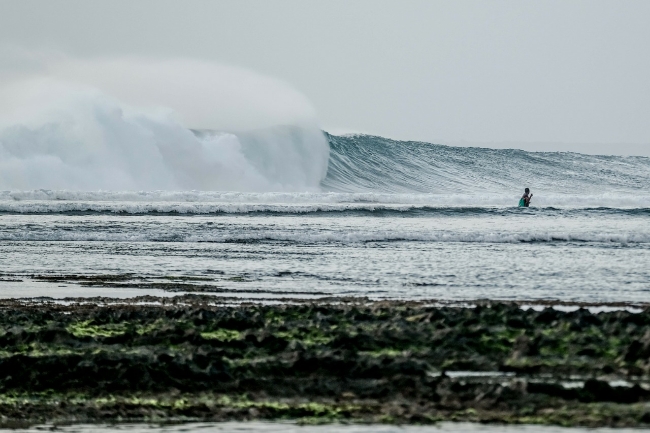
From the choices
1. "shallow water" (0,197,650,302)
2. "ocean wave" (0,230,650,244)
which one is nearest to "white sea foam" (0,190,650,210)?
"shallow water" (0,197,650,302)

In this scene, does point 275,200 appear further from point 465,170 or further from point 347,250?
point 465,170

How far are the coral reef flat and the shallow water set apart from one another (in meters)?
2.71

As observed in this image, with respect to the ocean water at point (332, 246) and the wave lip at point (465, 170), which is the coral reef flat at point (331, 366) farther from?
the wave lip at point (465, 170)

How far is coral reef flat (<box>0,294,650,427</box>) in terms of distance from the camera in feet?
17.9

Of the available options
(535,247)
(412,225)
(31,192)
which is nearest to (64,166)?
(31,192)

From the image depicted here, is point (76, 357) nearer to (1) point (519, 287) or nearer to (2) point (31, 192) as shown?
(1) point (519, 287)

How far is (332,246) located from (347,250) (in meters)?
0.90

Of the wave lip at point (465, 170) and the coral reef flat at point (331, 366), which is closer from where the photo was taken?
the coral reef flat at point (331, 366)

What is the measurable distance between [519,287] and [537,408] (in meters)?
6.35

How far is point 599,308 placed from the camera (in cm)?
959

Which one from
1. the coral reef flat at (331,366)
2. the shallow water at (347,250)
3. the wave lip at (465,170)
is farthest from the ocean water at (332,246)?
the wave lip at (465,170)

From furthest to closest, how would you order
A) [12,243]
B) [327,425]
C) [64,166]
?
[64,166], [12,243], [327,425]

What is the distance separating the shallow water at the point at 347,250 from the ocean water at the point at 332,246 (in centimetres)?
3

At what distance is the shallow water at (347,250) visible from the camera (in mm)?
11812
